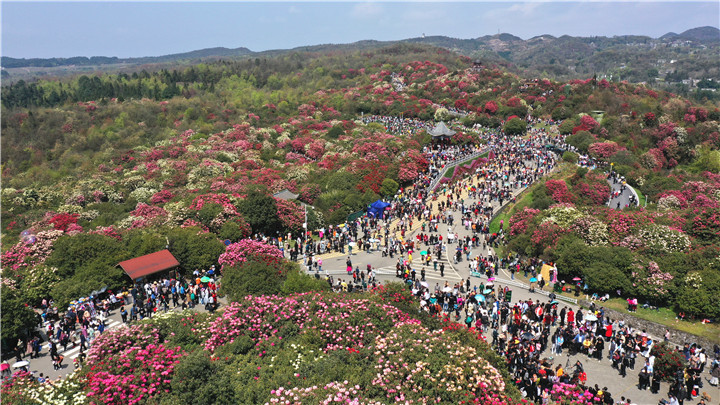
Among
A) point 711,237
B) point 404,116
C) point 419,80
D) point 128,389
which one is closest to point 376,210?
point 711,237

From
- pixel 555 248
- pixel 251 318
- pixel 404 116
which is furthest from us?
pixel 404 116

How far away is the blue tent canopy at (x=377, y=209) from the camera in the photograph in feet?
111

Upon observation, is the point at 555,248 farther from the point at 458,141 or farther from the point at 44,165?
the point at 44,165

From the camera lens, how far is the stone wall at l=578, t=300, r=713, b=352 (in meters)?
19.5

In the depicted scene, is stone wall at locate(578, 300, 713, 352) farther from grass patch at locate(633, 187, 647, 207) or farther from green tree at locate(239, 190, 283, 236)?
green tree at locate(239, 190, 283, 236)

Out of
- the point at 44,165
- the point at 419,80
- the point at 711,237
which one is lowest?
the point at 44,165

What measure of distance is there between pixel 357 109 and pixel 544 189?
5234 cm

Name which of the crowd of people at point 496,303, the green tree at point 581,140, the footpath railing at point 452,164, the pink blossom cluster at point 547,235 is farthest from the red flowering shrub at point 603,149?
the pink blossom cluster at point 547,235

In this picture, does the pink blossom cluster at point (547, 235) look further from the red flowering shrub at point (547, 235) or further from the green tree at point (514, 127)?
the green tree at point (514, 127)

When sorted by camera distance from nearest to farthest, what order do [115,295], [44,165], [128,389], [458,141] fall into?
[128,389] < [115,295] < [458,141] < [44,165]

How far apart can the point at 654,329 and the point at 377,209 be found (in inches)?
735

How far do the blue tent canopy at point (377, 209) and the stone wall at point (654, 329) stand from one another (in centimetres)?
1528

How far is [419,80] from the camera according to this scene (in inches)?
3841

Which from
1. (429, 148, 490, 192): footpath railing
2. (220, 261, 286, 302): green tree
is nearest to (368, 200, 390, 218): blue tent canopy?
(429, 148, 490, 192): footpath railing
